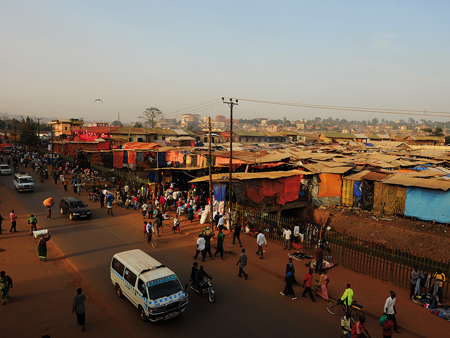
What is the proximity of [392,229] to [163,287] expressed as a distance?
60.9ft

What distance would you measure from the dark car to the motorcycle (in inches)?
495

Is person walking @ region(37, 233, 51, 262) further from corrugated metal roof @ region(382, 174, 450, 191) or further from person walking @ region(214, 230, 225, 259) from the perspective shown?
corrugated metal roof @ region(382, 174, 450, 191)

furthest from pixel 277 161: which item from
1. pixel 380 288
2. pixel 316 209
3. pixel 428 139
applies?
pixel 428 139

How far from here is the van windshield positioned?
354 inches

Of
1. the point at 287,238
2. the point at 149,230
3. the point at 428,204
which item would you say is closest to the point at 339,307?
the point at 287,238

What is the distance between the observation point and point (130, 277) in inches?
388

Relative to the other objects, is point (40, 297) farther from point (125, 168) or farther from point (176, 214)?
point (125, 168)

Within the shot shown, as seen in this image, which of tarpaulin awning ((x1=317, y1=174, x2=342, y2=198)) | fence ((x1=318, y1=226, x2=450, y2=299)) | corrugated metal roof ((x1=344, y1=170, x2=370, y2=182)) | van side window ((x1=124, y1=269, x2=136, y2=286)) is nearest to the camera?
van side window ((x1=124, y1=269, x2=136, y2=286))

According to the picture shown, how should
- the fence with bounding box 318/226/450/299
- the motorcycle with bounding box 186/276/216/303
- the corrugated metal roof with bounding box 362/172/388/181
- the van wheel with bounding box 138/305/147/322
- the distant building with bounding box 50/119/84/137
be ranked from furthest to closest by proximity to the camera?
the distant building with bounding box 50/119/84/137
the corrugated metal roof with bounding box 362/172/388/181
the fence with bounding box 318/226/450/299
the motorcycle with bounding box 186/276/216/303
the van wheel with bounding box 138/305/147/322

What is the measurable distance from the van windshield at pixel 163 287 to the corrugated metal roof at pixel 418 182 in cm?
1895

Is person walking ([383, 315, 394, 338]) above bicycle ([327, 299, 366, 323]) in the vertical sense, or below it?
above

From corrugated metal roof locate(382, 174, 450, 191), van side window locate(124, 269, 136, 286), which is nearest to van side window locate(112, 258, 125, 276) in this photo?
van side window locate(124, 269, 136, 286)

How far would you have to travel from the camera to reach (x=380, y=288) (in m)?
12.1

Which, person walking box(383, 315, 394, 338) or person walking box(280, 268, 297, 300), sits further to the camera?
person walking box(280, 268, 297, 300)
